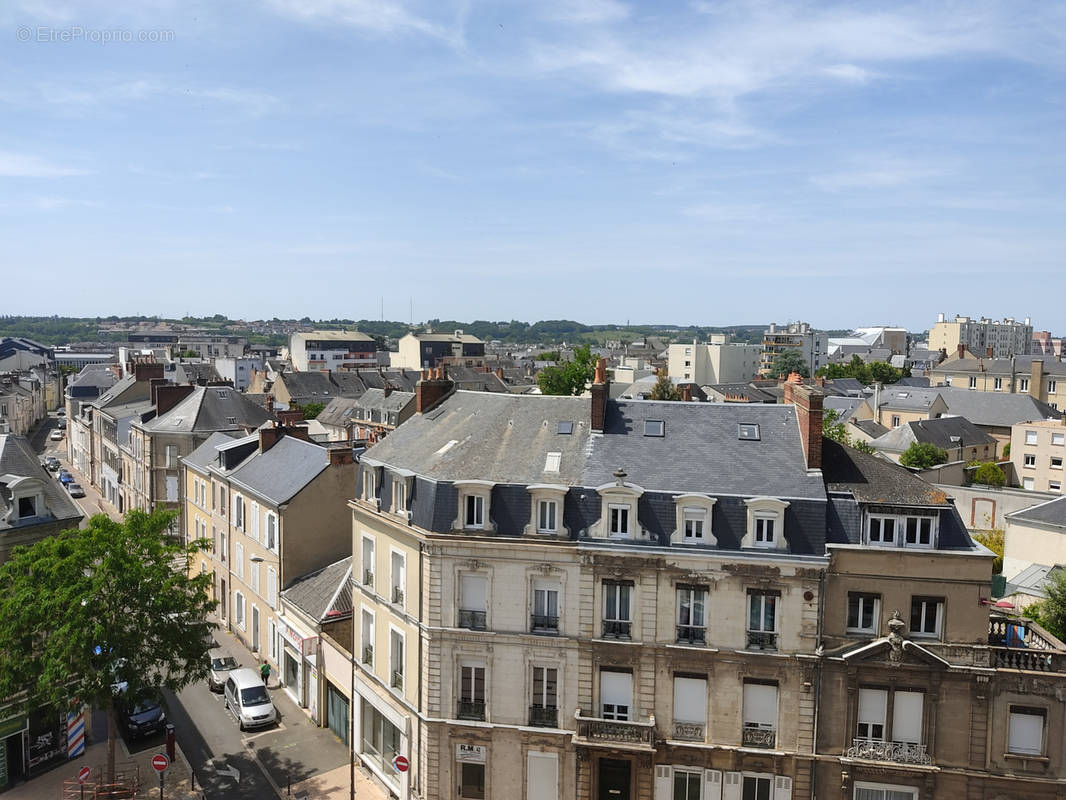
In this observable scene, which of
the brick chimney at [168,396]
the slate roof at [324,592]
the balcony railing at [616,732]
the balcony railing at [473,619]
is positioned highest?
the brick chimney at [168,396]

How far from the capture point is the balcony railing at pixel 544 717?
24906mm

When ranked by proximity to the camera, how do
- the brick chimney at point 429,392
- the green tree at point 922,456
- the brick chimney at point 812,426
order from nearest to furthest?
1. the brick chimney at point 812,426
2. the brick chimney at point 429,392
3. the green tree at point 922,456

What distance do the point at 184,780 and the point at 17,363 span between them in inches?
6653

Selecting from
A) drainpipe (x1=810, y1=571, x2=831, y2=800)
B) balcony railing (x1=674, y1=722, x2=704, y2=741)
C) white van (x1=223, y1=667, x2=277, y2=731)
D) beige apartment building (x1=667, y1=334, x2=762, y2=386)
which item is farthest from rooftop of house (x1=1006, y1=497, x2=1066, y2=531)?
beige apartment building (x1=667, y1=334, x2=762, y2=386)

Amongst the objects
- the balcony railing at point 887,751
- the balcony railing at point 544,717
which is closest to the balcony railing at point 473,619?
the balcony railing at point 544,717

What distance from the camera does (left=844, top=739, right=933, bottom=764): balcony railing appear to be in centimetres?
2309

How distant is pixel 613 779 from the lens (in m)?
24.8

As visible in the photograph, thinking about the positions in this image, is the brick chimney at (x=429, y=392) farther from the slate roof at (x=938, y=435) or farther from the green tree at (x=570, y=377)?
the green tree at (x=570, y=377)

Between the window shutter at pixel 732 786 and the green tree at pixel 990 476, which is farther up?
the green tree at pixel 990 476

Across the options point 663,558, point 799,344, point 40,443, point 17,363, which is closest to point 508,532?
point 663,558

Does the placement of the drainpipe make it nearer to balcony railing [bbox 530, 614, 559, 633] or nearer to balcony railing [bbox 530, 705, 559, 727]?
balcony railing [bbox 530, 705, 559, 727]

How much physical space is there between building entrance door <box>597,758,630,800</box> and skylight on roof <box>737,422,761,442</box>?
35.2 feet

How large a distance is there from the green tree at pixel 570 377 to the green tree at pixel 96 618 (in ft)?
247

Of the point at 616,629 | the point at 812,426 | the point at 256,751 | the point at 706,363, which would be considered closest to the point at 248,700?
the point at 256,751
